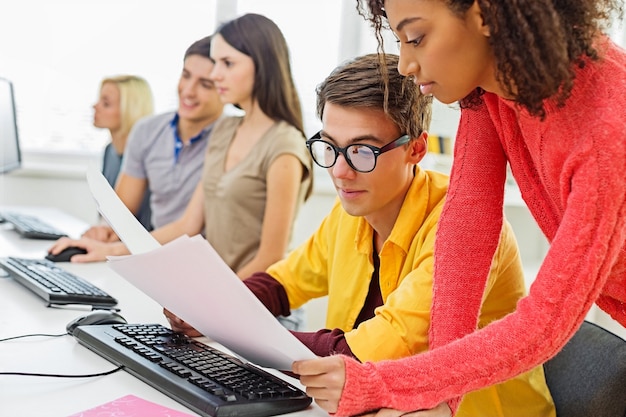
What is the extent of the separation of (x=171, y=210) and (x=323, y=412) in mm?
1819

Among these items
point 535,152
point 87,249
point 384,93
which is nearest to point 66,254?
point 87,249

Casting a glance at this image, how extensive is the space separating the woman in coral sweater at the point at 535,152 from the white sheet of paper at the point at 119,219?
321 millimetres

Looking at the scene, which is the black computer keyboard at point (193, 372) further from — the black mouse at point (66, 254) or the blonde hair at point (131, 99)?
the blonde hair at point (131, 99)

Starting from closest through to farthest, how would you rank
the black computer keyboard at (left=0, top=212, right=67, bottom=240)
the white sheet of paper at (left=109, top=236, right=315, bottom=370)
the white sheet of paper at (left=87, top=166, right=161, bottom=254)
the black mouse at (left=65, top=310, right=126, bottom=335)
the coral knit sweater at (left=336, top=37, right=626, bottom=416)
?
the coral knit sweater at (left=336, top=37, right=626, bottom=416), the white sheet of paper at (left=109, top=236, right=315, bottom=370), the white sheet of paper at (left=87, top=166, right=161, bottom=254), the black mouse at (left=65, top=310, right=126, bottom=335), the black computer keyboard at (left=0, top=212, right=67, bottom=240)

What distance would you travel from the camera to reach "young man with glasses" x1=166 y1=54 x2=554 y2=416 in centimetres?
122

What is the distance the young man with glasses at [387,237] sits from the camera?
3.99 ft

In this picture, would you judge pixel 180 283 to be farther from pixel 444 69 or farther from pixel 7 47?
pixel 7 47

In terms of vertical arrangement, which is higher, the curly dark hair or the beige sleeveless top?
the curly dark hair

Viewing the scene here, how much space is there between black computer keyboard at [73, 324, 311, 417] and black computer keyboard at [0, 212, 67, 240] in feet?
4.30

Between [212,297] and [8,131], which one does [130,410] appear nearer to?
[212,297]

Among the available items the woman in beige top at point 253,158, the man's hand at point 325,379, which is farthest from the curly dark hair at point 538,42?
the woman in beige top at point 253,158

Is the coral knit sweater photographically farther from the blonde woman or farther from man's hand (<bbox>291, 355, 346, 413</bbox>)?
the blonde woman

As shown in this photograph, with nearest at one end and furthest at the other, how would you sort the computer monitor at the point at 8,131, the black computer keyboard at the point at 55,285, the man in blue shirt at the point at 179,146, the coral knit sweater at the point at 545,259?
the coral knit sweater at the point at 545,259, the black computer keyboard at the point at 55,285, the man in blue shirt at the point at 179,146, the computer monitor at the point at 8,131

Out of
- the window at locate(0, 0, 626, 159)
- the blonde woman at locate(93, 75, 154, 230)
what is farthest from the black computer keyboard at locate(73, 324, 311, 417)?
the window at locate(0, 0, 626, 159)
